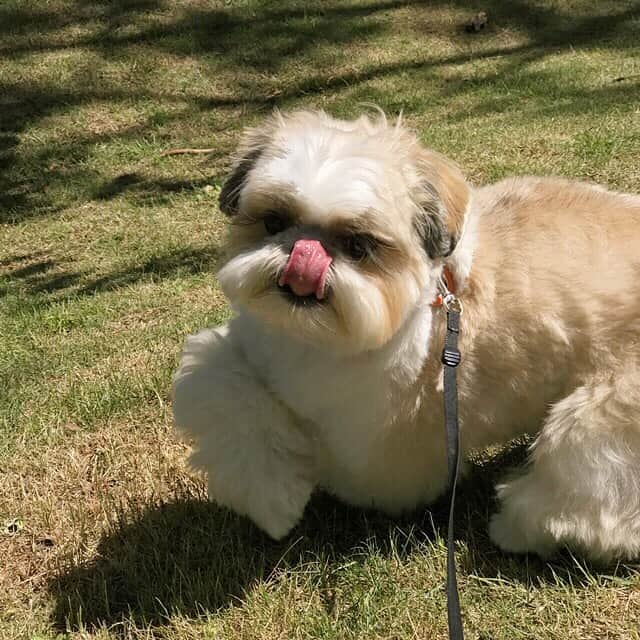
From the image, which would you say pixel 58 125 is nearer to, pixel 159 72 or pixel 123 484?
pixel 159 72

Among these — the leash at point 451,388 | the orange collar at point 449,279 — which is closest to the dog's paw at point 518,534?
the leash at point 451,388

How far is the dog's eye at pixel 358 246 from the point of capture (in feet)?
7.95

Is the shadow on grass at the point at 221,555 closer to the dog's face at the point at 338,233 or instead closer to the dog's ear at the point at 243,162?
the dog's face at the point at 338,233

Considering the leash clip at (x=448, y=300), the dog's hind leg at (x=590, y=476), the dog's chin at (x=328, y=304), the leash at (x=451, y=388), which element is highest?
the dog's chin at (x=328, y=304)

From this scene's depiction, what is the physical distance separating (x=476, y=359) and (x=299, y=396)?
0.59 metres

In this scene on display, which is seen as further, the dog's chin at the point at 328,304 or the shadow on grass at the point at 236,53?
the shadow on grass at the point at 236,53

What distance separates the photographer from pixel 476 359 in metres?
2.74

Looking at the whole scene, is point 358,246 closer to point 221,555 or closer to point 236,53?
point 221,555

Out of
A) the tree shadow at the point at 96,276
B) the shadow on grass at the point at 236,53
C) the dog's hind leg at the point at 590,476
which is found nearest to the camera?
the dog's hind leg at the point at 590,476

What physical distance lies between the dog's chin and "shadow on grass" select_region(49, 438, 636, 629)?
35.7 inches

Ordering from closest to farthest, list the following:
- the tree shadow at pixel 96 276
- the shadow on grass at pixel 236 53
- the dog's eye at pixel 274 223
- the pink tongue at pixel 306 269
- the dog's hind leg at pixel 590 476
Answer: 1. the pink tongue at pixel 306 269
2. the dog's eye at pixel 274 223
3. the dog's hind leg at pixel 590 476
4. the tree shadow at pixel 96 276
5. the shadow on grass at pixel 236 53

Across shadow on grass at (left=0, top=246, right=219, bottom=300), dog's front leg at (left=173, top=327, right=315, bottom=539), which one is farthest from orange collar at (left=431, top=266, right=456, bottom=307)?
shadow on grass at (left=0, top=246, right=219, bottom=300)

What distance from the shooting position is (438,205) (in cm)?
253

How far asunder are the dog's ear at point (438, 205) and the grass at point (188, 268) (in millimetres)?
1112
